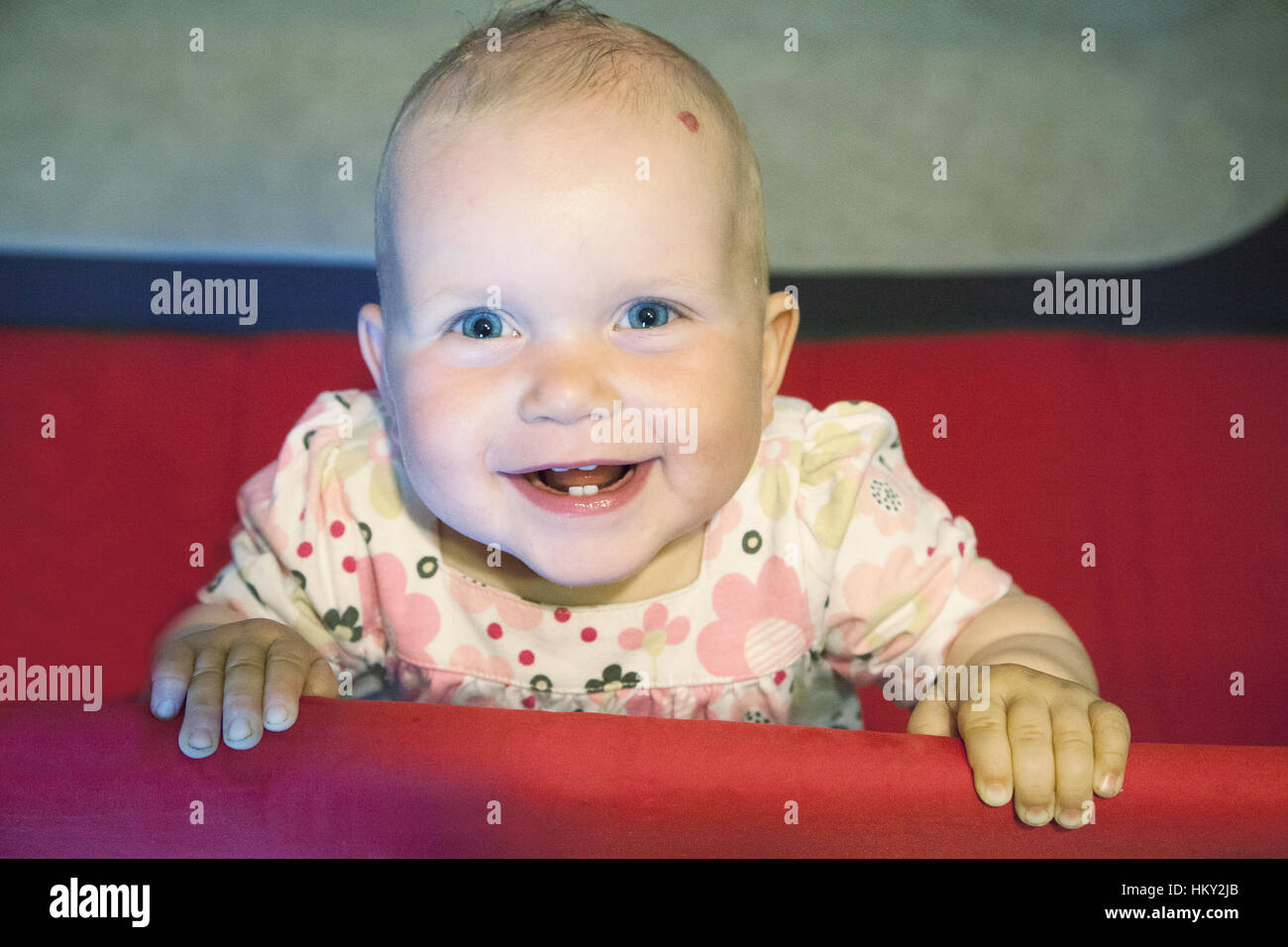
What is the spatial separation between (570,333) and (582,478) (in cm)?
10

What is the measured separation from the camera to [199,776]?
513 mm

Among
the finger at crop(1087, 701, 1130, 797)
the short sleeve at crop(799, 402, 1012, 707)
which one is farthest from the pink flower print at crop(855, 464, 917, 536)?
the finger at crop(1087, 701, 1130, 797)

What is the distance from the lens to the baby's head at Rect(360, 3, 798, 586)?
0.64 meters

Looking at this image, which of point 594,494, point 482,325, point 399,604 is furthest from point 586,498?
point 399,604

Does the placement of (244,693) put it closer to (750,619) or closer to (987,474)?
(750,619)

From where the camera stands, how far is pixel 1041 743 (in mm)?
572

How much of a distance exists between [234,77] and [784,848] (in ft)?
4.73

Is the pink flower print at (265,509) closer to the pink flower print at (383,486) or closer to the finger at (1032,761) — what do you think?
the pink flower print at (383,486)

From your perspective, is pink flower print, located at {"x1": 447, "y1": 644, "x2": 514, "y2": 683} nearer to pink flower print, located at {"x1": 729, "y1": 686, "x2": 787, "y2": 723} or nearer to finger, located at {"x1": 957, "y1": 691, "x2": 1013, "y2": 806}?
pink flower print, located at {"x1": 729, "y1": 686, "x2": 787, "y2": 723}

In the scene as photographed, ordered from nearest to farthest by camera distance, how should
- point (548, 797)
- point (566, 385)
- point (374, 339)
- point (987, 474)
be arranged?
point (548, 797)
point (566, 385)
point (374, 339)
point (987, 474)

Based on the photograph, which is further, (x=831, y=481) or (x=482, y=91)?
(x=831, y=481)
